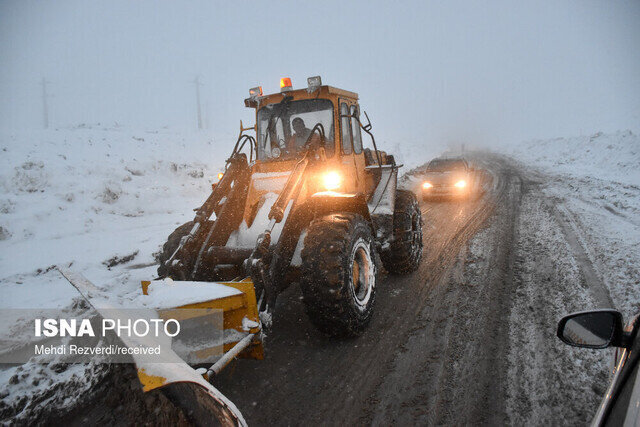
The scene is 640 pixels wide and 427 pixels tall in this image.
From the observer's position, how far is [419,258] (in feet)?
19.6

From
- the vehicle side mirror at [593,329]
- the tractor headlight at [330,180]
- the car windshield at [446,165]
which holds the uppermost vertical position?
the car windshield at [446,165]

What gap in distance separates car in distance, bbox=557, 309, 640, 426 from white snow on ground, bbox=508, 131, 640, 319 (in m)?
3.09

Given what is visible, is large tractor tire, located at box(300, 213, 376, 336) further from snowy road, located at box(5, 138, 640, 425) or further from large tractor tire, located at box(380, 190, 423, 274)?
large tractor tire, located at box(380, 190, 423, 274)

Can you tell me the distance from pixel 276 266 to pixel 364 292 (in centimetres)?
114

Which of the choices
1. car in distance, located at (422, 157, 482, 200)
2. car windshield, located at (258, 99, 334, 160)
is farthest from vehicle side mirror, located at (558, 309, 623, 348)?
car in distance, located at (422, 157, 482, 200)

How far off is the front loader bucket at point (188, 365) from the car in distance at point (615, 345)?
1591mm

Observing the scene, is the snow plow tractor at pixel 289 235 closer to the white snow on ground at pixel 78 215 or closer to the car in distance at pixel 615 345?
the white snow on ground at pixel 78 215

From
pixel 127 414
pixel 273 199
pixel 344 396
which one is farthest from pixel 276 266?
pixel 127 414

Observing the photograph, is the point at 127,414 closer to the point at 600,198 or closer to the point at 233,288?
the point at 233,288

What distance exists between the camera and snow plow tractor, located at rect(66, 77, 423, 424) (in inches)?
111

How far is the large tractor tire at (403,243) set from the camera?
209 inches

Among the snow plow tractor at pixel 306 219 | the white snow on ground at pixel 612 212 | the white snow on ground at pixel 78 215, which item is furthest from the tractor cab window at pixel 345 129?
the white snow on ground at pixel 612 212

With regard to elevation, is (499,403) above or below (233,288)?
below

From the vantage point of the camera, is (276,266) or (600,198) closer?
(276,266)
